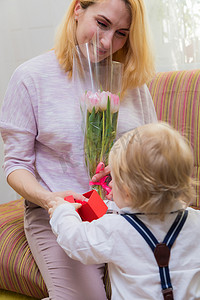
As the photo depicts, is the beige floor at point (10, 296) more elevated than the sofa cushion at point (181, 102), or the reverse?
the sofa cushion at point (181, 102)

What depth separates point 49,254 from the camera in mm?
1342

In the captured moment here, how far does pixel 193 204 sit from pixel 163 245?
0.83 m

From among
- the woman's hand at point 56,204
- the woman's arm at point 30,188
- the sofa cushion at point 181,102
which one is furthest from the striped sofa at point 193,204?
the woman's hand at point 56,204

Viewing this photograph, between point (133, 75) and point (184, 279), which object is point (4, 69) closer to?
point (133, 75)

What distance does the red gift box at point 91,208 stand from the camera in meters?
1.16

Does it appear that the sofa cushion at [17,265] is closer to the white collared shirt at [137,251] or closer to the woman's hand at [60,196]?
the woman's hand at [60,196]

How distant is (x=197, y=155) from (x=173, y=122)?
185 millimetres

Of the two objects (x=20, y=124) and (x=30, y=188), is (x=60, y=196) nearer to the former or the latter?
(x=30, y=188)

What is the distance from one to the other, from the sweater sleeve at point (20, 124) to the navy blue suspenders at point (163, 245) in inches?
22.3

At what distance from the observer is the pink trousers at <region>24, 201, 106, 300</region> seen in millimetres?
1257

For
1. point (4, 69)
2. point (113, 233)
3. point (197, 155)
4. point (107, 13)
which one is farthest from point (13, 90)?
point (4, 69)

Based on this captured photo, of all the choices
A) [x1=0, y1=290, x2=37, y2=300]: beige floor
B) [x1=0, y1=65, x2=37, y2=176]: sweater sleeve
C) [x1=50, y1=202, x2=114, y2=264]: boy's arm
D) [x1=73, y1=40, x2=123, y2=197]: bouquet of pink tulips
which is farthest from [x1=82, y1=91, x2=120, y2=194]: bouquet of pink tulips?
[x1=0, y1=290, x2=37, y2=300]: beige floor

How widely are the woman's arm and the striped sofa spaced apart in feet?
0.79

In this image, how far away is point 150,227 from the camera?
3.34ft
